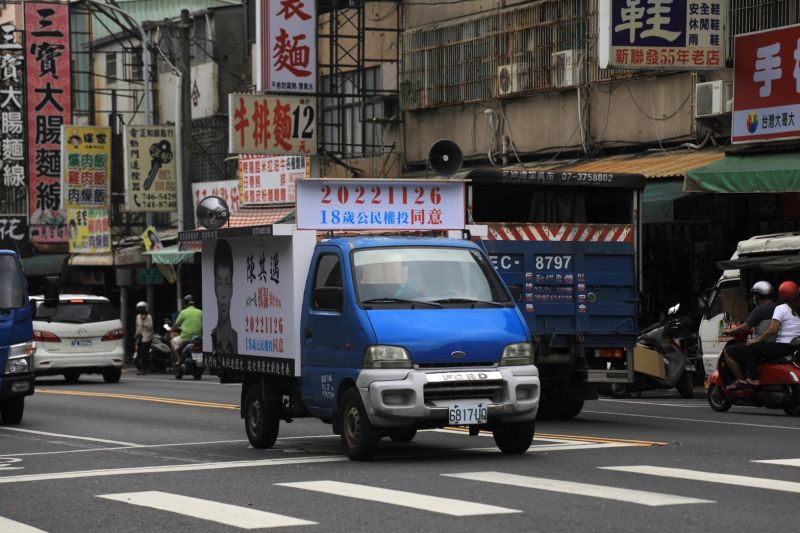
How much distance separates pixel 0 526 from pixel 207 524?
138 cm

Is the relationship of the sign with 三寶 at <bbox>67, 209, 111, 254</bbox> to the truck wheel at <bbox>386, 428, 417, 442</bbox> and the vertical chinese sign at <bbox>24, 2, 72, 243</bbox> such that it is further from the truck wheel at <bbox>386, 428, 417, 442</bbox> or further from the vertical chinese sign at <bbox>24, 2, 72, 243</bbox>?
the truck wheel at <bbox>386, 428, 417, 442</bbox>

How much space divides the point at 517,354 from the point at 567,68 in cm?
1792

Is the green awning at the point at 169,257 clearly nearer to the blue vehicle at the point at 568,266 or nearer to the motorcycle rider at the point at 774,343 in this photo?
the blue vehicle at the point at 568,266

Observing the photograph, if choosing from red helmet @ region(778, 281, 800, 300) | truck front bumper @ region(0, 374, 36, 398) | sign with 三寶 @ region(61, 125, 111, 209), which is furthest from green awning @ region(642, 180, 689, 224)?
sign with 三寶 @ region(61, 125, 111, 209)

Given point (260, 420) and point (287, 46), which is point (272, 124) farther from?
point (260, 420)

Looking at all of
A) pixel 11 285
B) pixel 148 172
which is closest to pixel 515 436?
pixel 11 285

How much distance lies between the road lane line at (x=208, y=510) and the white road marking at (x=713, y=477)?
3368 millimetres

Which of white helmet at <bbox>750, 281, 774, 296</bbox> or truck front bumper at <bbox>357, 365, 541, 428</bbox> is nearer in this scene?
truck front bumper at <bbox>357, 365, 541, 428</bbox>

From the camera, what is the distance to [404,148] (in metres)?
37.1

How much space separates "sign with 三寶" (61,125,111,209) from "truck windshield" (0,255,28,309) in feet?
73.5

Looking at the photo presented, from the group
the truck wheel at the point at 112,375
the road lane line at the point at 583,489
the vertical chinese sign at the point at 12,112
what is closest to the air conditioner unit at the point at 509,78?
the truck wheel at the point at 112,375

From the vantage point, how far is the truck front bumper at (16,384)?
1889 cm

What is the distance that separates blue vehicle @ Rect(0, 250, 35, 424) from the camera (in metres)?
18.9

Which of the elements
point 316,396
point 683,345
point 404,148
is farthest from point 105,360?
point 316,396
